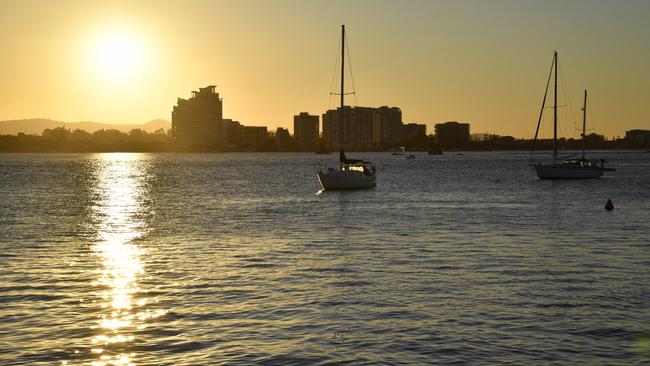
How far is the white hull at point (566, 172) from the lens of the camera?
100m

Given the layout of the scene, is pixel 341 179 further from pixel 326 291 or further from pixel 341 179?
pixel 326 291

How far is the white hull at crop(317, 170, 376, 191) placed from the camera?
79750 millimetres

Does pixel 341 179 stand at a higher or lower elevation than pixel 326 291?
higher

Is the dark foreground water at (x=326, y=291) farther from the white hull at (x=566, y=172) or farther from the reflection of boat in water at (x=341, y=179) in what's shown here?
the white hull at (x=566, y=172)

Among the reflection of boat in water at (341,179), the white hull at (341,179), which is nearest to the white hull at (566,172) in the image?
the reflection of boat in water at (341,179)

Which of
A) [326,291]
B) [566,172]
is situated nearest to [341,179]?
[566,172]

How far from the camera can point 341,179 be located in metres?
80.1

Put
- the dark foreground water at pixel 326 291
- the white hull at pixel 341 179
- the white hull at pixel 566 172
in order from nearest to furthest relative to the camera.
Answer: the dark foreground water at pixel 326 291, the white hull at pixel 341 179, the white hull at pixel 566 172

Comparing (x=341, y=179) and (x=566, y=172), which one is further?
(x=566, y=172)

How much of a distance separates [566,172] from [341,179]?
36031mm

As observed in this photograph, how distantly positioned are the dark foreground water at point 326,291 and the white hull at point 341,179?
2995cm

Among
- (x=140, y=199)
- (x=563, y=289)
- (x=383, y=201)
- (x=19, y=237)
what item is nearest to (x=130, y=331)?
(x=563, y=289)

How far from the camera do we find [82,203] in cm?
6881

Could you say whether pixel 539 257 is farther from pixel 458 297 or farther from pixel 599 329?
pixel 599 329
